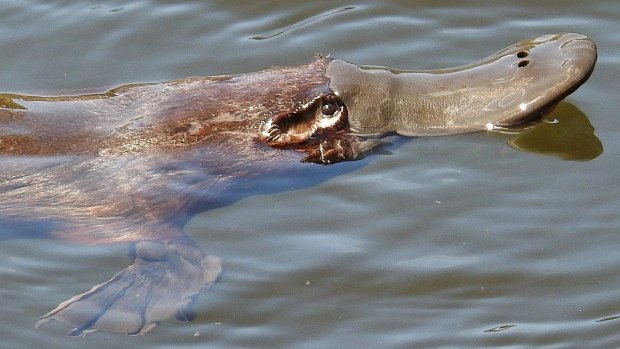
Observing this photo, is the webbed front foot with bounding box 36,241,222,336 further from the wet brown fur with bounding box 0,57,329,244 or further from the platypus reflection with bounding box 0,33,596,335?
the wet brown fur with bounding box 0,57,329,244

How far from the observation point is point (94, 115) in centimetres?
654

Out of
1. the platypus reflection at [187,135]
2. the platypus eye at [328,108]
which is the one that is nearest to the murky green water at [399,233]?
the platypus reflection at [187,135]

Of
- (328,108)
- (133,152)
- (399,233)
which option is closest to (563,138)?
(399,233)

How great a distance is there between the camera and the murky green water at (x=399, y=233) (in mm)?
5855

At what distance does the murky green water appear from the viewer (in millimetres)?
5855

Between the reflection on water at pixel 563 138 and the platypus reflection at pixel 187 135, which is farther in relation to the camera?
the reflection on water at pixel 563 138

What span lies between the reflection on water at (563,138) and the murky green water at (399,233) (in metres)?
0.02

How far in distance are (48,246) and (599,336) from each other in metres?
2.76

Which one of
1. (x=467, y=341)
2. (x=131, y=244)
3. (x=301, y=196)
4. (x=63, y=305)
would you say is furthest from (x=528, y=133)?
(x=63, y=305)

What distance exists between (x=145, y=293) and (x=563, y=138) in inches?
102

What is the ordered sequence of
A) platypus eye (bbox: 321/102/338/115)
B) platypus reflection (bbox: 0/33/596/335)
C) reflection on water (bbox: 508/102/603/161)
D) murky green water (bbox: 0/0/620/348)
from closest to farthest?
murky green water (bbox: 0/0/620/348) → platypus reflection (bbox: 0/33/596/335) → platypus eye (bbox: 321/102/338/115) → reflection on water (bbox: 508/102/603/161)

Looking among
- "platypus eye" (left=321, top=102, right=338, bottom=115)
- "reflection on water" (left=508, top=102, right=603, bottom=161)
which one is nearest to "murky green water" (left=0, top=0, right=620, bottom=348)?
"reflection on water" (left=508, top=102, right=603, bottom=161)

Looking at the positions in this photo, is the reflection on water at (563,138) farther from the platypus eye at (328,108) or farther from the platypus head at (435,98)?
the platypus eye at (328,108)

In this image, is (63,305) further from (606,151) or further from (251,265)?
(606,151)
